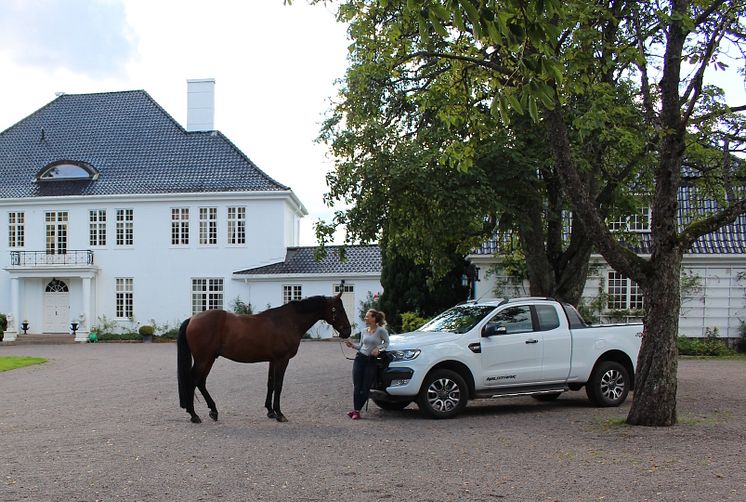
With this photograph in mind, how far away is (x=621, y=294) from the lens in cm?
2925

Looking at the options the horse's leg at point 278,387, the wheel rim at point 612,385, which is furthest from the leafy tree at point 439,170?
the horse's leg at point 278,387

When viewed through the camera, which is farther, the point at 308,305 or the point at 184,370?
the point at 308,305

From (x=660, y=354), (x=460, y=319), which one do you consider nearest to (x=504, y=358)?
(x=460, y=319)

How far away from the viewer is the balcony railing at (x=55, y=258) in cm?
3781

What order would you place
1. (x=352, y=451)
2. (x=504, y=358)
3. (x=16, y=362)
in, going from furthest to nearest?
(x=16, y=362)
(x=504, y=358)
(x=352, y=451)

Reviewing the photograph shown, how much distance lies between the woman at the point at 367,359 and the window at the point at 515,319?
187cm

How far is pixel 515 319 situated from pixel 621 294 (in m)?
18.2

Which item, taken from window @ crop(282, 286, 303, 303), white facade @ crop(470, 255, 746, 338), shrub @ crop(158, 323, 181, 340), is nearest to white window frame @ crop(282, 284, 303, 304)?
window @ crop(282, 286, 303, 303)

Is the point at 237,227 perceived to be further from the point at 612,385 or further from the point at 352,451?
the point at 352,451

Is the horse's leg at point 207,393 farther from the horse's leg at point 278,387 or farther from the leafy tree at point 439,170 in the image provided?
the leafy tree at point 439,170

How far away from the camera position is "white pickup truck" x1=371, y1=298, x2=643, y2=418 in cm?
1167

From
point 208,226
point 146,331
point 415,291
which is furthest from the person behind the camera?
point 208,226

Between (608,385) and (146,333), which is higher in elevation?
(608,385)

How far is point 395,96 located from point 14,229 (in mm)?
28251
